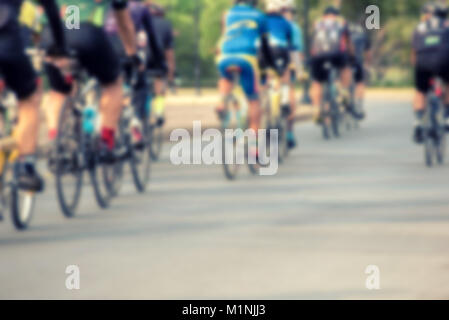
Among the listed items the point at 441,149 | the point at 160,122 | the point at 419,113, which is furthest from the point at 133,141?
the point at 441,149

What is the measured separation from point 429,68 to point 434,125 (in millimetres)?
697

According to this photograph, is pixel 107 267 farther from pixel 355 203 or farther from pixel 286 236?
pixel 355 203

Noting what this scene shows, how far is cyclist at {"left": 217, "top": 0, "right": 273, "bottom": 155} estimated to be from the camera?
1353 cm

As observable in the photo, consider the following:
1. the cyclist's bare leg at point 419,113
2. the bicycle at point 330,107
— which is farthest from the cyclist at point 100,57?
the bicycle at point 330,107

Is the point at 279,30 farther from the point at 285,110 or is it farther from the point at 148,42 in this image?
the point at 148,42

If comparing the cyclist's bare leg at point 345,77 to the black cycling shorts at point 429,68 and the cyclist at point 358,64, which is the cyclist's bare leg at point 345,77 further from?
the black cycling shorts at point 429,68

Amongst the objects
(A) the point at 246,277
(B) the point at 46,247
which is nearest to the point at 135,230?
(B) the point at 46,247

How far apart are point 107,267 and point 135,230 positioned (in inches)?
63.9

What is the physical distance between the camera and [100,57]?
10.1 metres

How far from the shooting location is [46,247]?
28.3 ft

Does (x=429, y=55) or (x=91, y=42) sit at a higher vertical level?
(x=429, y=55)

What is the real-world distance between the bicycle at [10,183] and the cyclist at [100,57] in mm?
460

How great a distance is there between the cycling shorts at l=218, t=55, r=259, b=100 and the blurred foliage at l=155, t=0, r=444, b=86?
38697 millimetres

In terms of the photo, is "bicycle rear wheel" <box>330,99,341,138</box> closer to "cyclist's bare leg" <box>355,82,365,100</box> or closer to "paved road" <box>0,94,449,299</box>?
"cyclist's bare leg" <box>355,82,365,100</box>
